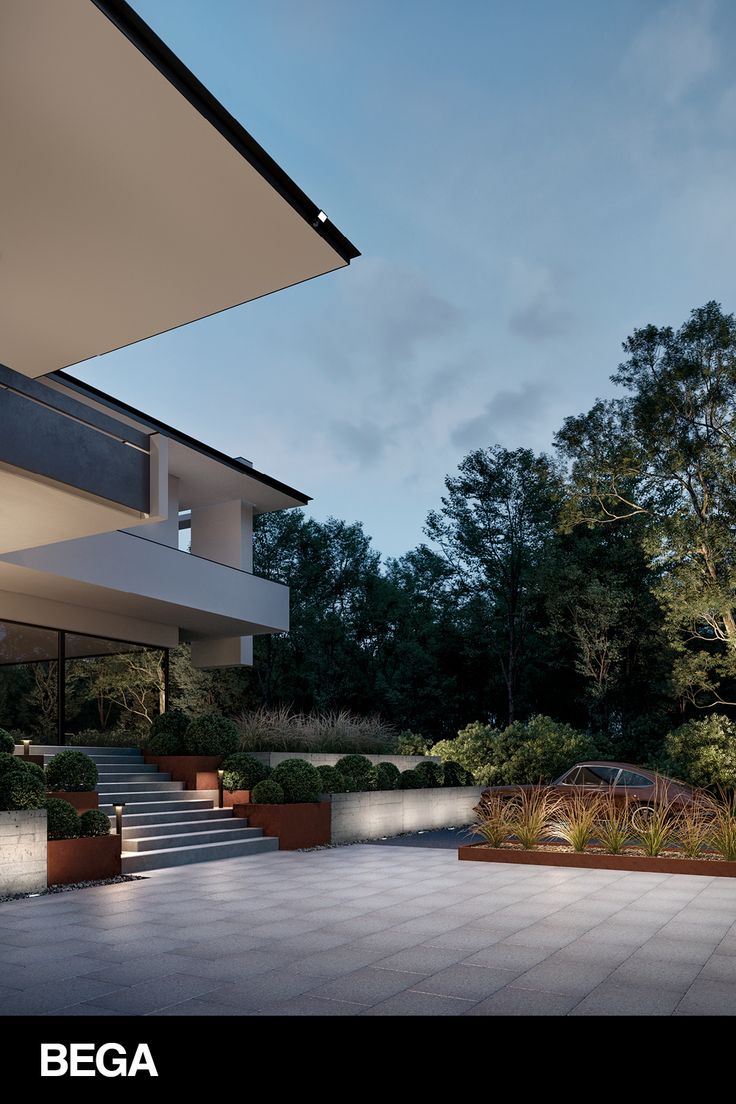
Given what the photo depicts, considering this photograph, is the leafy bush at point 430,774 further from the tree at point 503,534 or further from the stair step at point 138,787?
the tree at point 503,534

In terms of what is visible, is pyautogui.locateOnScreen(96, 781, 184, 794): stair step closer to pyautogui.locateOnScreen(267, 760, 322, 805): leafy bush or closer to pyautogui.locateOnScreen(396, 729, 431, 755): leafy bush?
pyautogui.locateOnScreen(267, 760, 322, 805): leafy bush

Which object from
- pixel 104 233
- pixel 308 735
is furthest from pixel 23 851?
pixel 308 735

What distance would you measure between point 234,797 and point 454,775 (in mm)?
5940

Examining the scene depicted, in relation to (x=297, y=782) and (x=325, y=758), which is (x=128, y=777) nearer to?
(x=297, y=782)

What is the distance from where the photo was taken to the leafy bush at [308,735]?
17.5m

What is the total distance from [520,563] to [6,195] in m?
26.9

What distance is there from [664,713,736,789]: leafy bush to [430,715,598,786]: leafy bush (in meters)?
1.98

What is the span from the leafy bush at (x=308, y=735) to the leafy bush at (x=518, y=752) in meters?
1.66

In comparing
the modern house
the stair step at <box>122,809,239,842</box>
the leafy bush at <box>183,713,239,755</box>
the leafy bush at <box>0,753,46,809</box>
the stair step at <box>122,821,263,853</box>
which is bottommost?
the stair step at <box>122,821,263,853</box>

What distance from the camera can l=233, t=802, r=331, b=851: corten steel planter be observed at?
13203mm

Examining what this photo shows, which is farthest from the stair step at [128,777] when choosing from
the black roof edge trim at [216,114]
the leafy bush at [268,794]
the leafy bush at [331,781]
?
the black roof edge trim at [216,114]

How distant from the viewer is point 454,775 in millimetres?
18422
